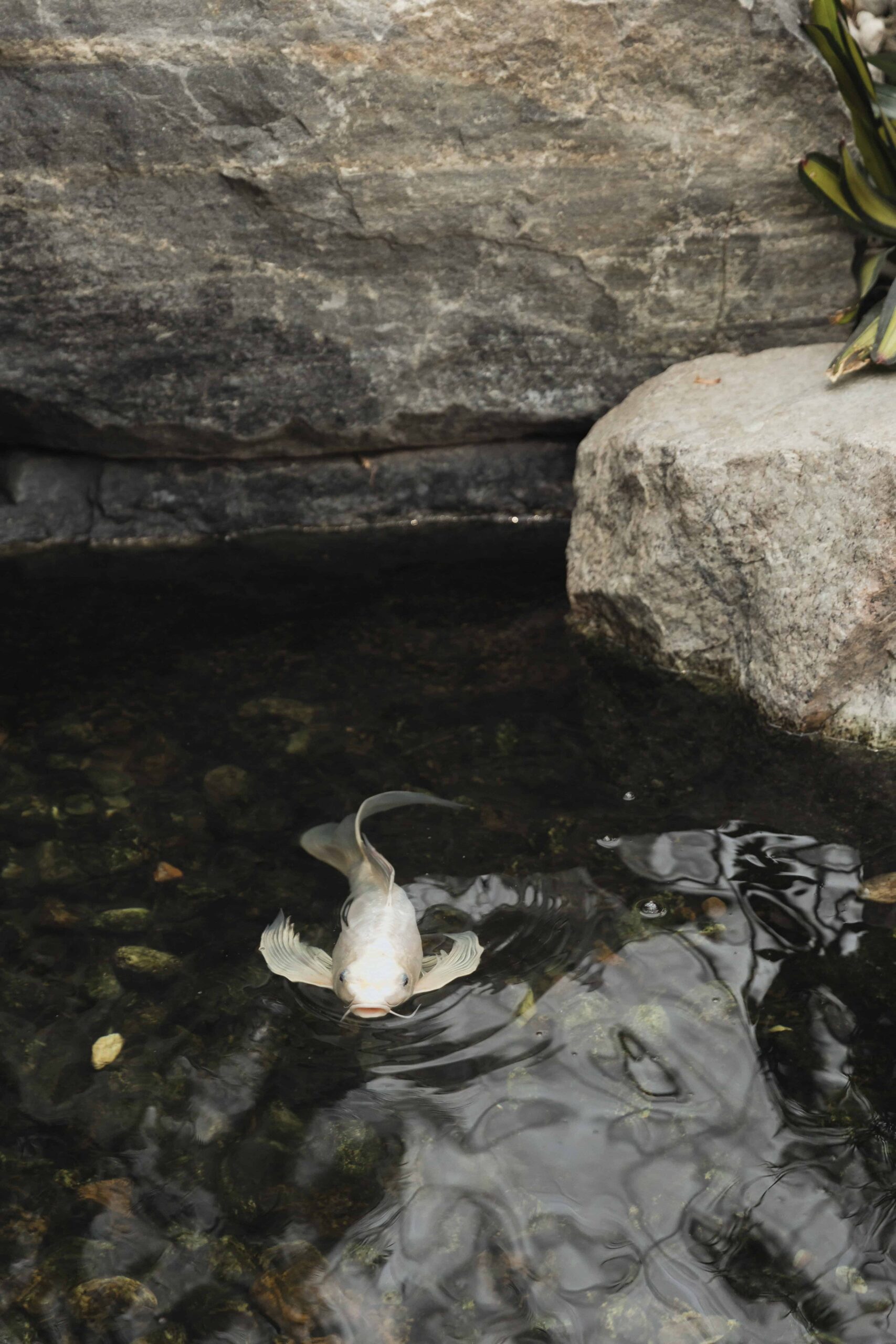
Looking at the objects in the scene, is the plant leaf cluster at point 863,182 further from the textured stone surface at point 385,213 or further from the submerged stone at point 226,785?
the submerged stone at point 226,785

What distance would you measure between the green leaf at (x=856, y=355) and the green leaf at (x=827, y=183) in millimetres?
704

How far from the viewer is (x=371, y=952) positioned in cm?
283

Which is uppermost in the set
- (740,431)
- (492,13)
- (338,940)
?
(492,13)

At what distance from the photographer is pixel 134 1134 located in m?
2.60

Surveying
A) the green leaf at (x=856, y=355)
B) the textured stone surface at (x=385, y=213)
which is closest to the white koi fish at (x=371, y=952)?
the green leaf at (x=856, y=355)

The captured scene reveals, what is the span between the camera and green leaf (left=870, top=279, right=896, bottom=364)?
4133 mm

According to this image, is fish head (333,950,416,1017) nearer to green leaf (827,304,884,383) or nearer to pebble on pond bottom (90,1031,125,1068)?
pebble on pond bottom (90,1031,125,1068)

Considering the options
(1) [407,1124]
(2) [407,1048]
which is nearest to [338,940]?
(2) [407,1048]

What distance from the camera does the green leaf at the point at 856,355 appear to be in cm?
425

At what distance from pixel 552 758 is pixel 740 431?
144 centimetres

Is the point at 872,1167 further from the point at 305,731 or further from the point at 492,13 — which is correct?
the point at 492,13

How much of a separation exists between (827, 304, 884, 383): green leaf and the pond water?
1.33 metres

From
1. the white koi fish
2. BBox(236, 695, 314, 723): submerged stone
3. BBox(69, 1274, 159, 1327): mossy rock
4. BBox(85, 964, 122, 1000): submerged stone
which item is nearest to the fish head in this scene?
the white koi fish

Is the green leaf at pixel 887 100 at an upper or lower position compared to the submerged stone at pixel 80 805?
upper
